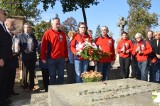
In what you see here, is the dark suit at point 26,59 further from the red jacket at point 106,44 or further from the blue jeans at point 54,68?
the red jacket at point 106,44

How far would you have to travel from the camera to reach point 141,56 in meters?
9.60

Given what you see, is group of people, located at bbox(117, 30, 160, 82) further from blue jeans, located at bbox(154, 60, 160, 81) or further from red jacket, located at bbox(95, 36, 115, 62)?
red jacket, located at bbox(95, 36, 115, 62)

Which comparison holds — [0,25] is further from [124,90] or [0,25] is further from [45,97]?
[124,90]

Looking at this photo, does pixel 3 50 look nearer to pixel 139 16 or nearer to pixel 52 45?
pixel 52 45

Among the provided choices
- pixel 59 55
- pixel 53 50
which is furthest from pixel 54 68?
pixel 53 50

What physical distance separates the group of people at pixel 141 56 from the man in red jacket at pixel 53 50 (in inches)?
126

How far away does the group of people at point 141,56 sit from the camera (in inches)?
377

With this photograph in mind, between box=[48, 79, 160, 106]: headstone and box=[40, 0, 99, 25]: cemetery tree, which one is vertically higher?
box=[40, 0, 99, 25]: cemetery tree

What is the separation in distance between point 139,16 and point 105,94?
124 ft

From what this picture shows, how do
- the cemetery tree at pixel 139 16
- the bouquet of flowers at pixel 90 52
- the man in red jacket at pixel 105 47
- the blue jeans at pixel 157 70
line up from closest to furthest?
1. the bouquet of flowers at pixel 90 52
2. the man in red jacket at pixel 105 47
3. the blue jeans at pixel 157 70
4. the cemetery tree at pixel 139 16

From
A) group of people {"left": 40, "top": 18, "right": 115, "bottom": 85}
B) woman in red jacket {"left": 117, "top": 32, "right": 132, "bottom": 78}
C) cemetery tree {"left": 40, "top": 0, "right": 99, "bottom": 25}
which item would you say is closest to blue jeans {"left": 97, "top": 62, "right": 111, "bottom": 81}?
group of people {"left": 40, "top": 18, "right": 115, "bottom": 85}

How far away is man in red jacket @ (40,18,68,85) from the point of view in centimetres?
737

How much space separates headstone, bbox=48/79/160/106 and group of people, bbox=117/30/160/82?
4.04m

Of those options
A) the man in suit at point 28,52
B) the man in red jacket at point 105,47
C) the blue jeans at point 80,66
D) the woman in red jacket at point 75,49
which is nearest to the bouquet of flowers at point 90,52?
the woman in red jacket at point 75,49
